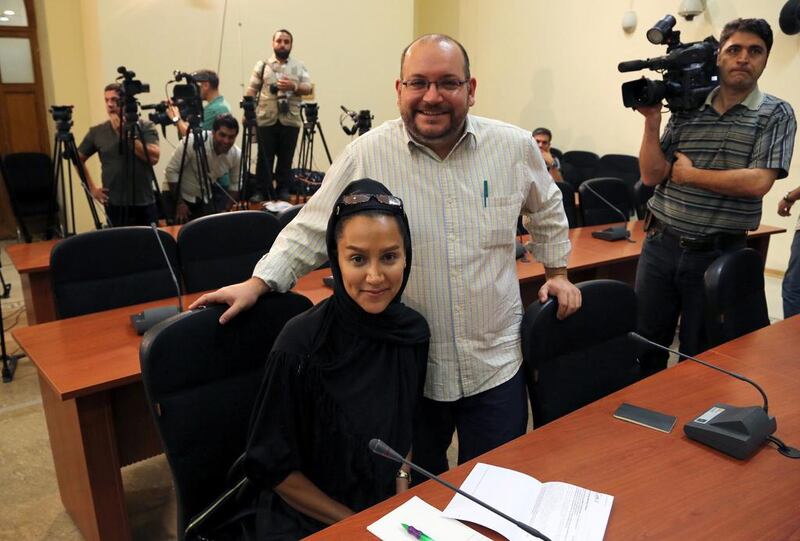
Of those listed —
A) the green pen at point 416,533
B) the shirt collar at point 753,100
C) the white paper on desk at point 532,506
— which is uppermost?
the shirt collar at point 753,100

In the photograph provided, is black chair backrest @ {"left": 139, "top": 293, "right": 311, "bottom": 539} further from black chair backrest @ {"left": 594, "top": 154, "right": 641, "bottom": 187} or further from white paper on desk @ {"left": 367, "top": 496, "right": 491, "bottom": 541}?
black chair backrest @ {"left": 594, "top": 154, "right": 641, "bottom": 187}

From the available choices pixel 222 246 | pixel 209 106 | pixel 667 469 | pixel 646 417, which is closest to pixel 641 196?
pixel 222 246

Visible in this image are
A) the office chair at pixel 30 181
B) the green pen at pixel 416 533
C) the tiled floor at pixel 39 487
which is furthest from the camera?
the office chair at pixel 30 181

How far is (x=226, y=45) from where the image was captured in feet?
20.9

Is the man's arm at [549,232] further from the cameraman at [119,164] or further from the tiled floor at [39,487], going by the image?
the cameraman at [119,164]

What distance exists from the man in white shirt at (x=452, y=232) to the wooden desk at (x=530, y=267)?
1173 mm

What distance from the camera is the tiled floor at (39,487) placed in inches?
84.7

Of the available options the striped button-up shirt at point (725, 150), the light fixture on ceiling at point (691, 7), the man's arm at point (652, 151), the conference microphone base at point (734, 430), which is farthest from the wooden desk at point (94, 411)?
the light fixture on ceiling at point (691, 7)

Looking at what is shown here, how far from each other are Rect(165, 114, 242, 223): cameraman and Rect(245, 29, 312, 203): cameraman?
883mm

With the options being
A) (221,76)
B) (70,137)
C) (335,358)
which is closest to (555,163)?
(221,76)

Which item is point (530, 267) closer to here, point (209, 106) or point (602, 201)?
point (602, 201)

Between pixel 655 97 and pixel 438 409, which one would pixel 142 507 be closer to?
pixel 438 409

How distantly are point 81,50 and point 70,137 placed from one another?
303 centimetres

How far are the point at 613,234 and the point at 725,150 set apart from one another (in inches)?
49.4
